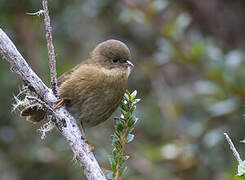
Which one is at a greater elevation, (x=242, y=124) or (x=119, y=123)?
(x=242, y=124)

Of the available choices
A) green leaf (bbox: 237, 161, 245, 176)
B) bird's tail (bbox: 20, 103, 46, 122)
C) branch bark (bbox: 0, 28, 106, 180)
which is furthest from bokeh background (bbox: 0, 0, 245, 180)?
green leaf (bbox: 237, 161, 245, 176)

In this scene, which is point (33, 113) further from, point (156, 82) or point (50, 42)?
point (156, 82)

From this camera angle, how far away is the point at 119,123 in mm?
2836

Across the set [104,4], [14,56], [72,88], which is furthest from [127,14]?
[14,56]

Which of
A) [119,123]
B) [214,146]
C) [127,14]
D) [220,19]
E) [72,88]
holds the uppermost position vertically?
[220,19]

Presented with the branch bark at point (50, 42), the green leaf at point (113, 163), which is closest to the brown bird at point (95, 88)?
the branch bark at point (50, 42)

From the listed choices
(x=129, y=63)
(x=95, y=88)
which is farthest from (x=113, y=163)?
(x=129, y=63)

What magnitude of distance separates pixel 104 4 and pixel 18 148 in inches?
81.2

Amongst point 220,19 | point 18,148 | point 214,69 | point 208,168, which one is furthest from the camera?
point 220,19

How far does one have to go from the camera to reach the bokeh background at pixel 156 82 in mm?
4980

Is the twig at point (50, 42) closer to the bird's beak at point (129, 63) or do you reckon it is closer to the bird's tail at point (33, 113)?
the bird's tail at point (33, 113)

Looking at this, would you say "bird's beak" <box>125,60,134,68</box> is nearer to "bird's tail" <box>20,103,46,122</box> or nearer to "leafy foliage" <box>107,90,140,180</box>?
"bird's tail" <box>20,103,46,122</box>

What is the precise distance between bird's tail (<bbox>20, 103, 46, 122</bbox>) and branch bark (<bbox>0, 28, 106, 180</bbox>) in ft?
4.13

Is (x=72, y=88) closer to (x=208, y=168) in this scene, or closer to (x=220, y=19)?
(x=208, y=168)
